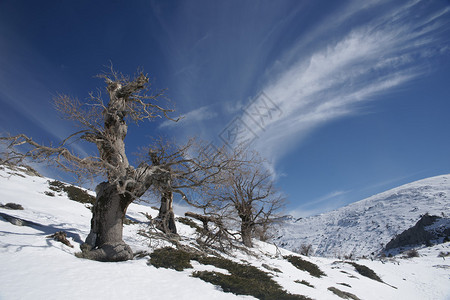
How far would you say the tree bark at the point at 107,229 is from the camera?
22.6 ft

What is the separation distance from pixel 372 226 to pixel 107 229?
92648 millimetres

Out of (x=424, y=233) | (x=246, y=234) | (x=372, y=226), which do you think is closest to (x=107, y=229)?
(x=246, y=234)

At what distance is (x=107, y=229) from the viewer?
736 centimetres

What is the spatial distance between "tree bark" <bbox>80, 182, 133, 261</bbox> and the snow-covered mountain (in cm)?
6108

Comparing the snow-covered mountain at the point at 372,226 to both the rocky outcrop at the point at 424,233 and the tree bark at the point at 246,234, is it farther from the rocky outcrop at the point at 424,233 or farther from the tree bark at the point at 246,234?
the tree bark at the point at 246,234

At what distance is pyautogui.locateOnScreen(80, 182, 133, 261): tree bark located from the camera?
22.6 feet

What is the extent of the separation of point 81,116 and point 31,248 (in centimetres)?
422

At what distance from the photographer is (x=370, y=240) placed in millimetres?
68062

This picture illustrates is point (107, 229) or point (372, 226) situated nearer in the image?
point (107, 229)

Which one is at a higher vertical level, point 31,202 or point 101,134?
point 101,134

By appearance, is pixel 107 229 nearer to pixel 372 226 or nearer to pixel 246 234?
pixel 246 234

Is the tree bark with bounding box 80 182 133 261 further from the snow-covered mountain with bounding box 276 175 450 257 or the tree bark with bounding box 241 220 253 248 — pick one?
the snow-covered mountain with bounding box 276 175 450 257

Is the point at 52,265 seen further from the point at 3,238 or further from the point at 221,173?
the point at 221,173

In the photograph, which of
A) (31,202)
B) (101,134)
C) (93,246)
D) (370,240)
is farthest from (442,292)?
(370,240)
